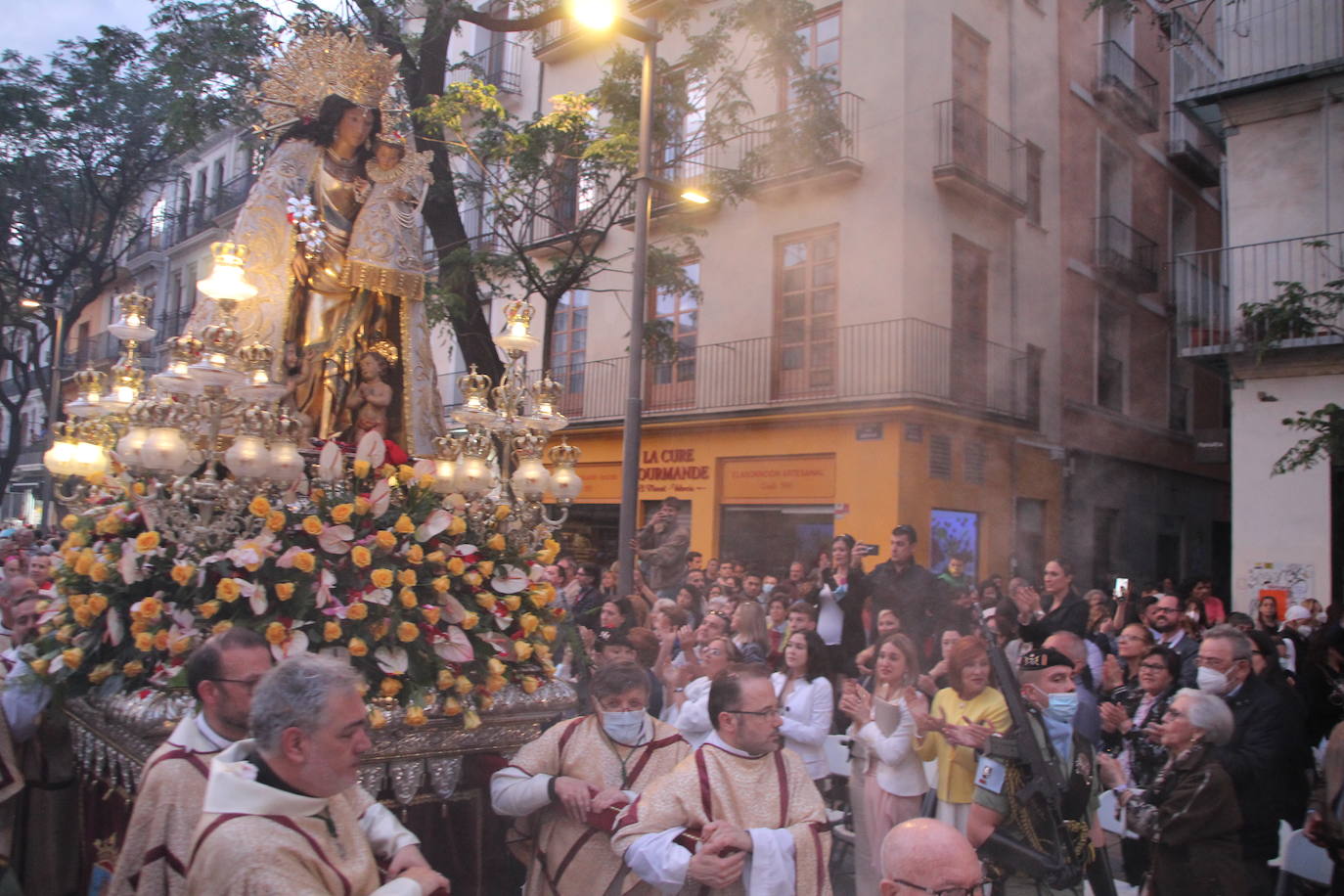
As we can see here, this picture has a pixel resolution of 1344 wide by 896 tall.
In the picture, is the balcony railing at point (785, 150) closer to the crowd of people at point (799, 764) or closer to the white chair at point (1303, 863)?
the crowd of people at point (799, 764)

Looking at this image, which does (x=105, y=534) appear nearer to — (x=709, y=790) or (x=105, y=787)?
(x=105, y=787)

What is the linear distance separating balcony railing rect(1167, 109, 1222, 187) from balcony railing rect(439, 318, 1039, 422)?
110 inches

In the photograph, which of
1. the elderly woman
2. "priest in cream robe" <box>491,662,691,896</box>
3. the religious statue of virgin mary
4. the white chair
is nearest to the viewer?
"priest in cream robe" <box>491,662,691,896</box>

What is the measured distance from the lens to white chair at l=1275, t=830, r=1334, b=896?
3.78m

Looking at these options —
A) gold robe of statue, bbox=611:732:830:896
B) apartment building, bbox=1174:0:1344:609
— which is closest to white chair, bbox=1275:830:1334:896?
gold robe of statue, bbox=611:732:830:896

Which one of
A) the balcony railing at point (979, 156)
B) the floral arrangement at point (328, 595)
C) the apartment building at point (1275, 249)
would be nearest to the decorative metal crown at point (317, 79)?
the floral arrangement at point (328, 595)

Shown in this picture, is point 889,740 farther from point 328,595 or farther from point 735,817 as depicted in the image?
point 328,595

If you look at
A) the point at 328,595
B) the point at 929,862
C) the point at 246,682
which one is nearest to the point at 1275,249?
the point at 929,862

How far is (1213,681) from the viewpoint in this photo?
4.06m

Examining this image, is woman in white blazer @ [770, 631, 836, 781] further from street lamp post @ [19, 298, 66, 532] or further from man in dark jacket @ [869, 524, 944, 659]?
street lamp post @ [19, 298, 66, 532]

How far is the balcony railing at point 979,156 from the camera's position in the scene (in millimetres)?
8430

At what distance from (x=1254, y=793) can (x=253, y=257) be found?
4293 mm

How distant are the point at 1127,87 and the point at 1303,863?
7.08 m

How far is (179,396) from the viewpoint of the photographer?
10.9 feet
